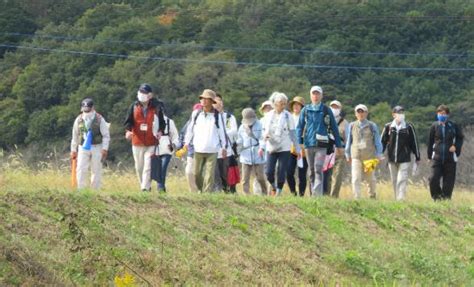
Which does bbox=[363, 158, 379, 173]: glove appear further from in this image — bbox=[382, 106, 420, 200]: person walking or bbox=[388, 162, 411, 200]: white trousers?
bbox=[388, 162, 411, 200]: white trousers

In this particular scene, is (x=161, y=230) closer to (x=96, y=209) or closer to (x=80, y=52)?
(x=96, y=209)

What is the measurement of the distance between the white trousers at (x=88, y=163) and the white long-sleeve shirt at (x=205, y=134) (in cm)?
→ 147

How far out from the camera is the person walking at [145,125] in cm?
1836

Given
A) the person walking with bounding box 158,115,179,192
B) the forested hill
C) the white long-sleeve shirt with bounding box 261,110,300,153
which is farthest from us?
the forested hill

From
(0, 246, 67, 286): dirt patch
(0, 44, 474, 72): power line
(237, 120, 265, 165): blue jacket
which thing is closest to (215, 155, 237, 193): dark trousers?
(237, 120, 265, 165): blue jacket

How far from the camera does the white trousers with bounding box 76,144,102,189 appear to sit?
1881cm

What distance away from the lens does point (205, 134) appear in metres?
18.1

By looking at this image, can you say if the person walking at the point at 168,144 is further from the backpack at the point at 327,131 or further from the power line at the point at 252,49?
the power line at the point at 252,49

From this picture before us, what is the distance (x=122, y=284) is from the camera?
11031 millimetres

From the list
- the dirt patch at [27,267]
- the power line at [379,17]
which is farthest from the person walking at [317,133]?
the power line at [379,17]

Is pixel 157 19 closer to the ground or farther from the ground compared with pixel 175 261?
farther from the ground

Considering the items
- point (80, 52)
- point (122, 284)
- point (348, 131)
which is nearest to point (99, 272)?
point (122, 284)

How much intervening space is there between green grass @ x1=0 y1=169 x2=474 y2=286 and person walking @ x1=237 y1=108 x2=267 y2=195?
7.93ft

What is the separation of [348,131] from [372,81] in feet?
Result: 127
